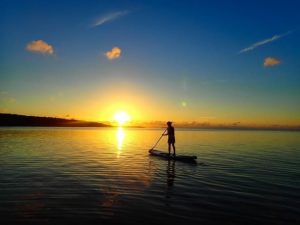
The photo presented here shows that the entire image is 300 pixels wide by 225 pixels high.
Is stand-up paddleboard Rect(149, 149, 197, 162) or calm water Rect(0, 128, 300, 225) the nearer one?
calm water Rect(0, 128, 300, 225)

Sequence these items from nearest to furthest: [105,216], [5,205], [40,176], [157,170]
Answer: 1. [105,216]
2. [5,205]
3. [40,176]
4. [157,170]

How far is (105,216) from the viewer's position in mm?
10367

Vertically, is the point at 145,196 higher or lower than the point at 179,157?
lower

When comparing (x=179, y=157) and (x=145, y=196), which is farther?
(x=179, y=157)

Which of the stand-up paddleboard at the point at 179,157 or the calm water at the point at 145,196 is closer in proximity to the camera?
the calm water at the point at 145,196

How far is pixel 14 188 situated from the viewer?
46.5 feet

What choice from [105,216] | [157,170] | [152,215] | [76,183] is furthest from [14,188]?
[157,170]

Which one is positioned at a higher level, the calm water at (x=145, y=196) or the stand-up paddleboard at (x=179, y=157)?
the stand-up paddleboard at (x=179, y=157)

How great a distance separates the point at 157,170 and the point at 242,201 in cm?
947

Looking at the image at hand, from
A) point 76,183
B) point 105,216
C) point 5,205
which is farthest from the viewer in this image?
point 76,183

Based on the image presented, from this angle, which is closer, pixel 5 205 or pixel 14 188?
pixel 5 205

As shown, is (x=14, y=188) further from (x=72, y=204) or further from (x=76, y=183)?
(x=72, y=204)

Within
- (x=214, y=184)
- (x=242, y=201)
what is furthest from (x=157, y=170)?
(x=242, y=201)

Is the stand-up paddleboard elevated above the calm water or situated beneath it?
elevated above
